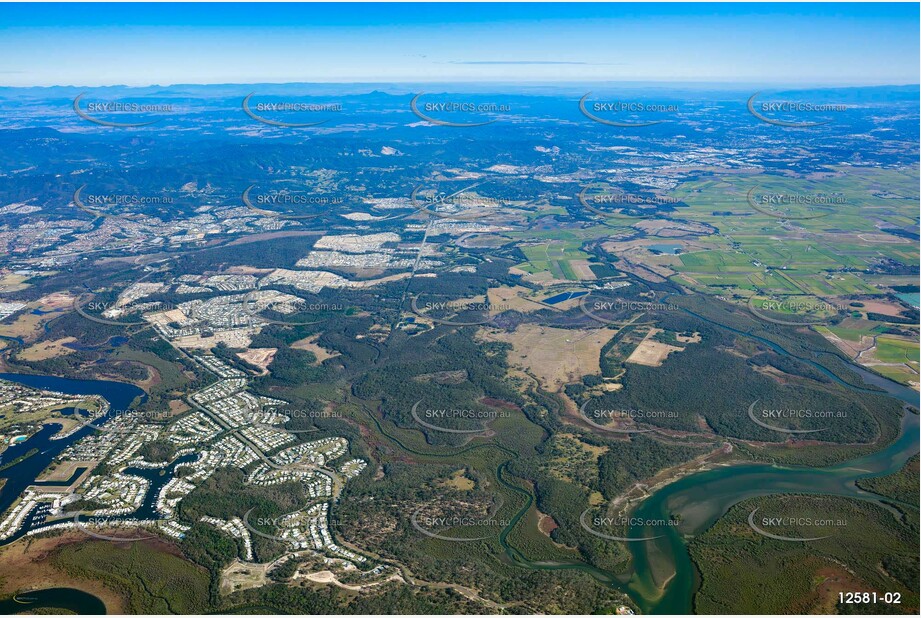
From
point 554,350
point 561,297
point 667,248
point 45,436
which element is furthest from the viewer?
point 667,248

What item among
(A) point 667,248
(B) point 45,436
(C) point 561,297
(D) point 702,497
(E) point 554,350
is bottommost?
(D) point 702,497

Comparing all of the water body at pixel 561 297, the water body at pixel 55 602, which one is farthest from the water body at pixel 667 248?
the water body at pixel 55 602

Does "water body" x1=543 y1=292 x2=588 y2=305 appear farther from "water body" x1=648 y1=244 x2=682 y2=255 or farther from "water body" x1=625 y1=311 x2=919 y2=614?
"water body" x1=625 y1=311 x2=919 y2=614

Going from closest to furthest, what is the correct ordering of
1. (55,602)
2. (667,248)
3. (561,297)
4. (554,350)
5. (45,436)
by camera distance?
(55,602), (45,436), (554,350), (561,297), (667,248)

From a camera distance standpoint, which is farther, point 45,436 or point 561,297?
point 561,297

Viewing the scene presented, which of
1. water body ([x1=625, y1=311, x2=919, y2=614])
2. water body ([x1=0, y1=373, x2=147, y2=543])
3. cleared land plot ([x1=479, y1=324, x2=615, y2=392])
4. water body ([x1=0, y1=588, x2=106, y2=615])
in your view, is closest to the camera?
water body ([x1=0, y1=588, x2=106, y2=615])

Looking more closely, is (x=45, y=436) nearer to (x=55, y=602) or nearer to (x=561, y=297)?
(x=55, y=602)

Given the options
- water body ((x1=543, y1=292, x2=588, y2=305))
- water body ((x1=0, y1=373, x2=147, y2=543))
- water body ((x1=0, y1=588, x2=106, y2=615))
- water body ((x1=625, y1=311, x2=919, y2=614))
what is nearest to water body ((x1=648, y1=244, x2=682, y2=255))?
water body ((x1=543, y1=292, x2=588, y2=305))

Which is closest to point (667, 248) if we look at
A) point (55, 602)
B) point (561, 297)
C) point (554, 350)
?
point (561, 297)

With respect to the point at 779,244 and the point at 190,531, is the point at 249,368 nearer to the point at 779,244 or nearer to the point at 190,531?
the point at 190,531

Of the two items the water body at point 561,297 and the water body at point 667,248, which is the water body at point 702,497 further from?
the water body at point 667,248
